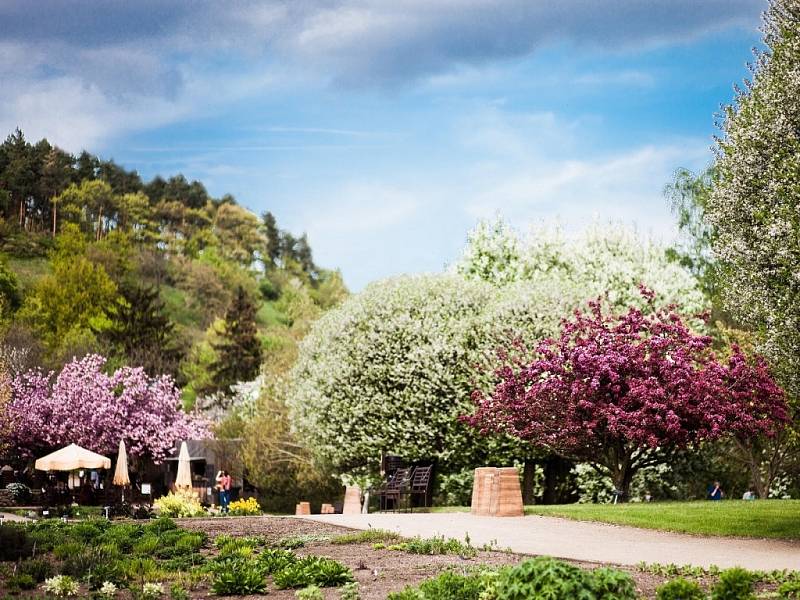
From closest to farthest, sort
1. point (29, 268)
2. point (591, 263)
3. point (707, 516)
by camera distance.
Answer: point (707, 516)
point (591, 263)
point (29, 268)

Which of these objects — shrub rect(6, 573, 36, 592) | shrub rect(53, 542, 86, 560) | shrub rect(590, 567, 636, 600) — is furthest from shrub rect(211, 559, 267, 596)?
shrub rect(590, 567, 636, 600)

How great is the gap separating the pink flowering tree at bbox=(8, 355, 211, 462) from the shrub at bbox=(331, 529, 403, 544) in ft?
79.8

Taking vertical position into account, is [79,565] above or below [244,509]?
above

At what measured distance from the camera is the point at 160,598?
10.7m

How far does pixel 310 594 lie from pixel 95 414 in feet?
99.7

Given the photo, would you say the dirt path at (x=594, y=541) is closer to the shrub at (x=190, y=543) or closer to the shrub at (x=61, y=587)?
the shrub at (x=190, y=543)

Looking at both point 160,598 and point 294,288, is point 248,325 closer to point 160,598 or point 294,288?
point 294,288

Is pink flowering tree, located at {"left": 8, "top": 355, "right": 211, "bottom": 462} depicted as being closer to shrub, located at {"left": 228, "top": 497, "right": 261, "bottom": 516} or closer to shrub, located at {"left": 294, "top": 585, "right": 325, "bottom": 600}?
shrub, located at {"left": 228, "top": 497, "right": 261, "bottom": 516}

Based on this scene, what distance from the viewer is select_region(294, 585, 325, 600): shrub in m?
10.1

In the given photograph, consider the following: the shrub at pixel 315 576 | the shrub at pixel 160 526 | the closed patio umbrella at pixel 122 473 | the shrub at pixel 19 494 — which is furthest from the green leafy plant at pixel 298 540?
the shrub at pixel 19 494

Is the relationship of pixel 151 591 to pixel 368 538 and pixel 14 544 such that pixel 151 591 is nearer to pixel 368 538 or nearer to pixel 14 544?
pixel 14 544

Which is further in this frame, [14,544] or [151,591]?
[14,544]

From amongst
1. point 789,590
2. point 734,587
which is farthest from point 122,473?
point 734,587

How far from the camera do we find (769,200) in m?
14.8
